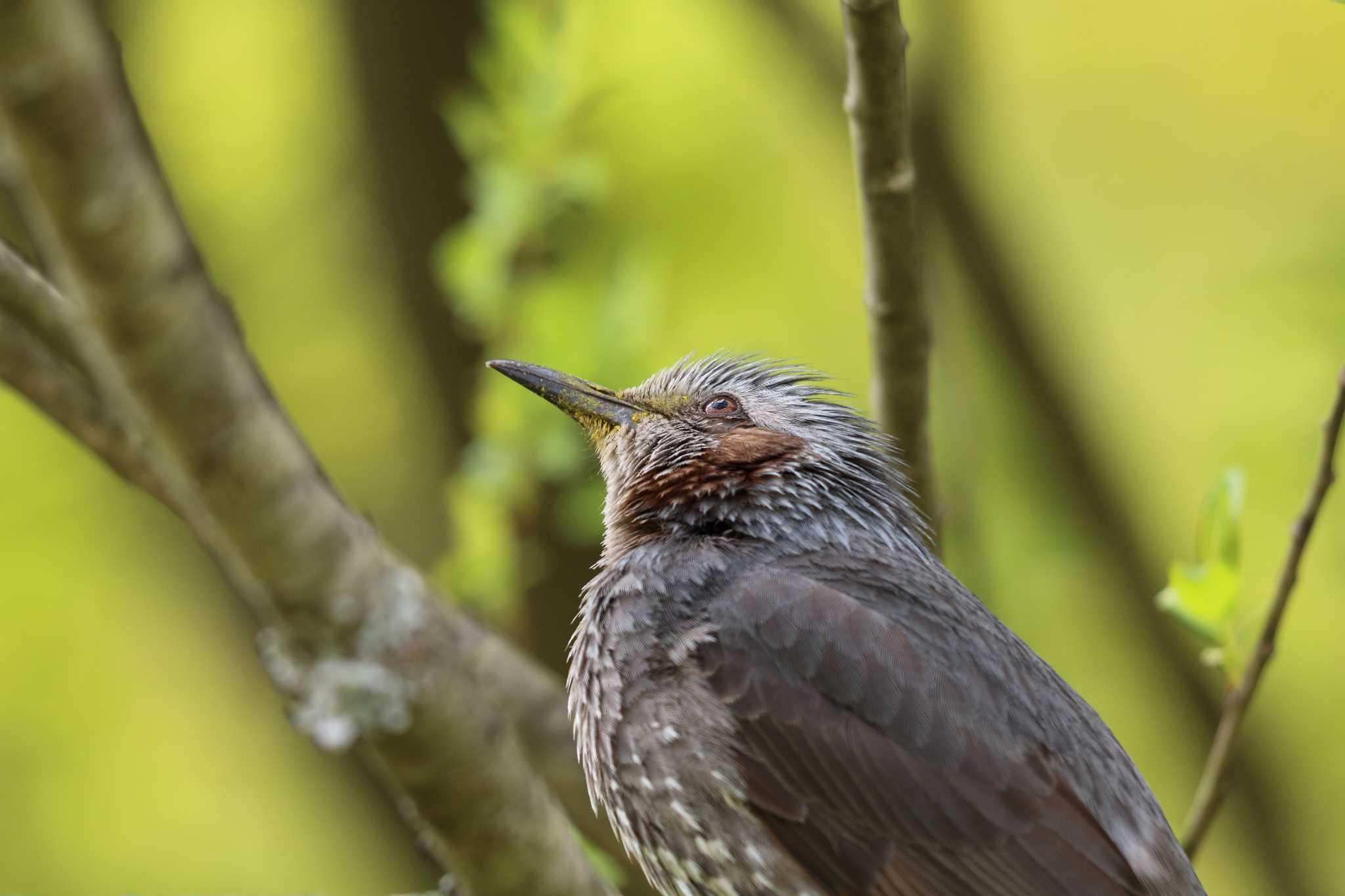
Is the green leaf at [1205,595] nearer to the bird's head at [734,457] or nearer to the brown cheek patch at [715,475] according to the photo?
the bird's head at [734,457]

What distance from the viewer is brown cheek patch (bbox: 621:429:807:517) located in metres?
4.38

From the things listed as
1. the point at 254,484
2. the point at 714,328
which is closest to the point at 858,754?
the point at 254,484

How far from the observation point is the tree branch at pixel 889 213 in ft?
10.3

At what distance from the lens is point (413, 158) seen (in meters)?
6.79

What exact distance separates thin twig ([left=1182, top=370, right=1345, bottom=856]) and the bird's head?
42.6 inches

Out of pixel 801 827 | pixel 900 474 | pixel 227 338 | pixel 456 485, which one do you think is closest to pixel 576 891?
pixel 801 827

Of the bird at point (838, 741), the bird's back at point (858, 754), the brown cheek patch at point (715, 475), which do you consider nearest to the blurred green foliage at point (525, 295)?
the brown cheek patch at point (715, 475)

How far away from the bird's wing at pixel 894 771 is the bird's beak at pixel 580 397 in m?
1.14

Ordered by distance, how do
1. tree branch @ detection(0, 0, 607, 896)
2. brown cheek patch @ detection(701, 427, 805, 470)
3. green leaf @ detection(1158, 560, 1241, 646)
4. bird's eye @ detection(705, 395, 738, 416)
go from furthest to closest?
bird's eye @ detection(705, 395, 738, 416), brown cheek patch @ detection(701, 427, 805, 470), green leaf @ detection(1158, 560, 1241, 646), tree branch @ detection(0, 0, 607, 896)

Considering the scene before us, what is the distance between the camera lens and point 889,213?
3.45 metres

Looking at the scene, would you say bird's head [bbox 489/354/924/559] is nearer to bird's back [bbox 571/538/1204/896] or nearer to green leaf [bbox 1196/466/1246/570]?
bird's back [bbox 571/538/1204/896]

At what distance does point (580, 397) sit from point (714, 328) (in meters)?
2.97

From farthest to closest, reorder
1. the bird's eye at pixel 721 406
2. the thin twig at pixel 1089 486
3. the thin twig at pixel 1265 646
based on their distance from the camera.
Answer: the thin twig at pixel 1089 486 < the bird's eye at pixel 721 406 < the thin twig at pixel 1265 646

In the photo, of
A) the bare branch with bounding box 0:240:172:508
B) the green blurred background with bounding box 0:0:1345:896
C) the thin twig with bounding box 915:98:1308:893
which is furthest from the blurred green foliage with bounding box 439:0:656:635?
the thin twig with bounding box 915:98:1308:893
